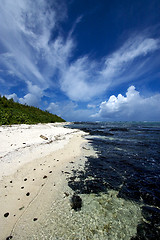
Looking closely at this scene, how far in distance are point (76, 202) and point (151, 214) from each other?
2.82 metres

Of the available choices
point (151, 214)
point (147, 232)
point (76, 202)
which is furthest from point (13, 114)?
point (147, 232)

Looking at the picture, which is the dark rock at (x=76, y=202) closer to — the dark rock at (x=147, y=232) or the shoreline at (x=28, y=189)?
the shoreline at (x=28, y=189)

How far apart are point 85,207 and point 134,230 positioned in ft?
5.55

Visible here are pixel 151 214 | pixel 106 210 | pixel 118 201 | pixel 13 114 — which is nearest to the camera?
pixel 151 214

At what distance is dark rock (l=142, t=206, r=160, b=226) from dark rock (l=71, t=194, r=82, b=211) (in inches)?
94.1

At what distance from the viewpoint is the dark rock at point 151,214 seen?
3.45 m

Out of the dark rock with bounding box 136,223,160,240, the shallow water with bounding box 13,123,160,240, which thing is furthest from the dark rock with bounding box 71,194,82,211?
the dark rock with bounding box 136,223,160,240

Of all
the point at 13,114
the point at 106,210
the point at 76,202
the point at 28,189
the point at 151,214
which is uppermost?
the point at 13,114

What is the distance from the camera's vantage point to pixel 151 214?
3.70 m

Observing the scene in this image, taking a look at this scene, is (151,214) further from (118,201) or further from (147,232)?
(118,201)

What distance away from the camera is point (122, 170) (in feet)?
23.0

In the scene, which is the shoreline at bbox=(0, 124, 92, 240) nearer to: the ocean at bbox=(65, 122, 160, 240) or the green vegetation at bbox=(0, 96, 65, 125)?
the ocean at bbox=(65, 122, 160, 240)

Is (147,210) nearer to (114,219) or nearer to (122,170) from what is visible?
(114,219)

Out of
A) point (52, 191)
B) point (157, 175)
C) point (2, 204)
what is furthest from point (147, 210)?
point (2, 204)
